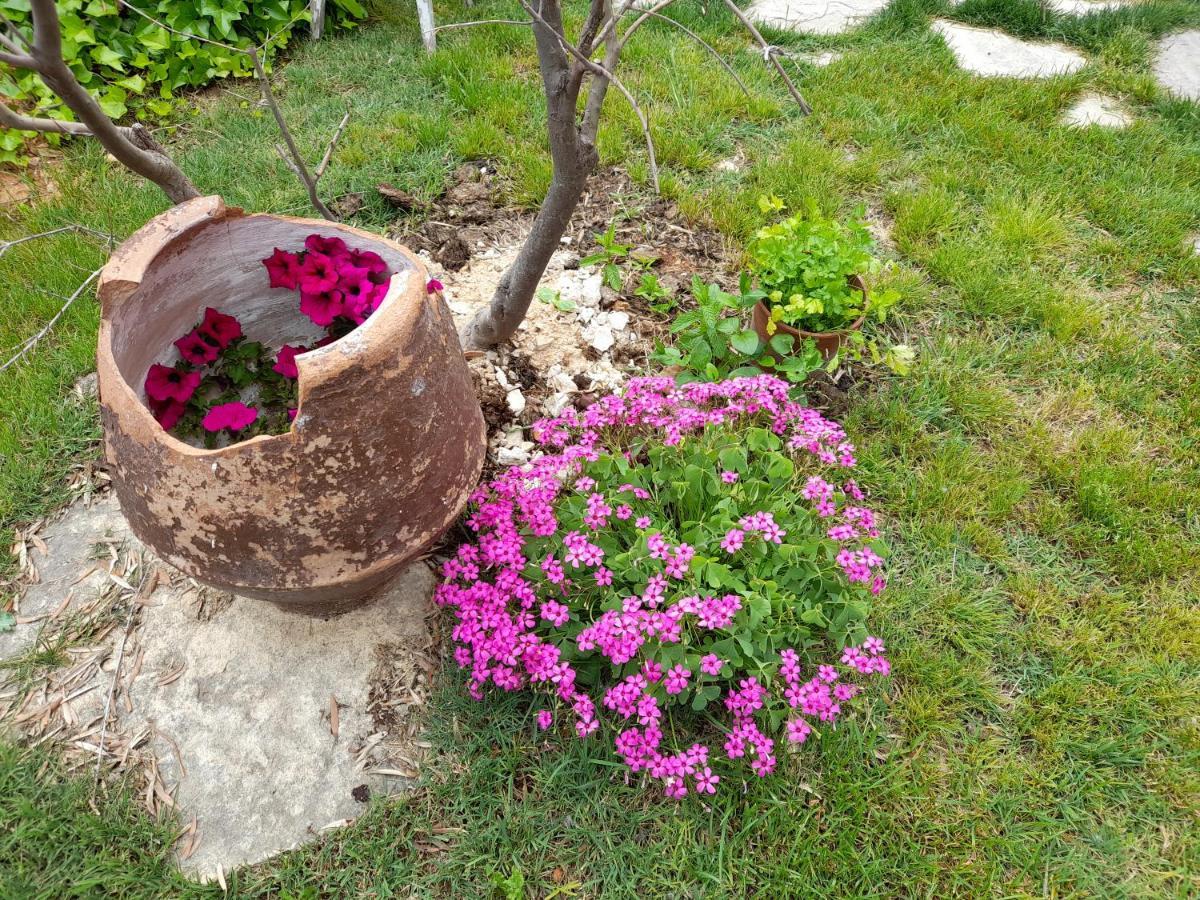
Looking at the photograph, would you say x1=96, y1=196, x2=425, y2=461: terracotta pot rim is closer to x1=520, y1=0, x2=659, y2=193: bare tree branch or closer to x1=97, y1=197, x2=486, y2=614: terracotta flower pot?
x1=97, y1=197, x2=486, y2=614: terracotta flower pot

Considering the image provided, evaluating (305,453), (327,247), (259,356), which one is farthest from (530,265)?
(305,453)

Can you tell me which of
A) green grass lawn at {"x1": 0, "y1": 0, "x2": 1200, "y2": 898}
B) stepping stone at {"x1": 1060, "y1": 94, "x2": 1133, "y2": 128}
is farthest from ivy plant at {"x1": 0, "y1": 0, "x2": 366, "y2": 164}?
stepping stone at {"x1": 1060, "y1": 94, "x2": 1133, "y2": 128}

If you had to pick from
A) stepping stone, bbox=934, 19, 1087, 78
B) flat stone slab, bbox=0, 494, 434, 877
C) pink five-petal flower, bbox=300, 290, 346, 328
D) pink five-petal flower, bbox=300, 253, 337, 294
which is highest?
stepping stone, bbox=934, 19, 1087, 78

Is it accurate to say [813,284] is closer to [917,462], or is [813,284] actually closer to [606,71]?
[917,462]

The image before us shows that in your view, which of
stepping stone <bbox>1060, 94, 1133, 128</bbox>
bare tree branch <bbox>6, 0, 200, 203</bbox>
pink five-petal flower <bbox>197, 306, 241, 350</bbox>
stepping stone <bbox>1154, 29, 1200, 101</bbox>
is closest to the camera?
bare tree branch <bbox>6, 0, 200, 203</bbox>

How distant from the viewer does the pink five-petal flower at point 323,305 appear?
203 cm

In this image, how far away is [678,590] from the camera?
6.38ft

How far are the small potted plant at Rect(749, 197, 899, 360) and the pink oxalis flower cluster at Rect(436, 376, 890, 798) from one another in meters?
0.49

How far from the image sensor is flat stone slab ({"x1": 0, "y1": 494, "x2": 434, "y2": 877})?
2053 millimetres

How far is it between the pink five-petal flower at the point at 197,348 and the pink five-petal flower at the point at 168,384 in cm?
7

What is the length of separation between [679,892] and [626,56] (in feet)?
13.8

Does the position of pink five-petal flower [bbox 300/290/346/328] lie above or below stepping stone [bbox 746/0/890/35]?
below

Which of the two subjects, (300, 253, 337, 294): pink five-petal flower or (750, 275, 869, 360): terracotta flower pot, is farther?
(750, 275, 869, 360): terracotta flower pot

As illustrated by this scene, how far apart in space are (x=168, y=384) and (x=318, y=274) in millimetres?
506
